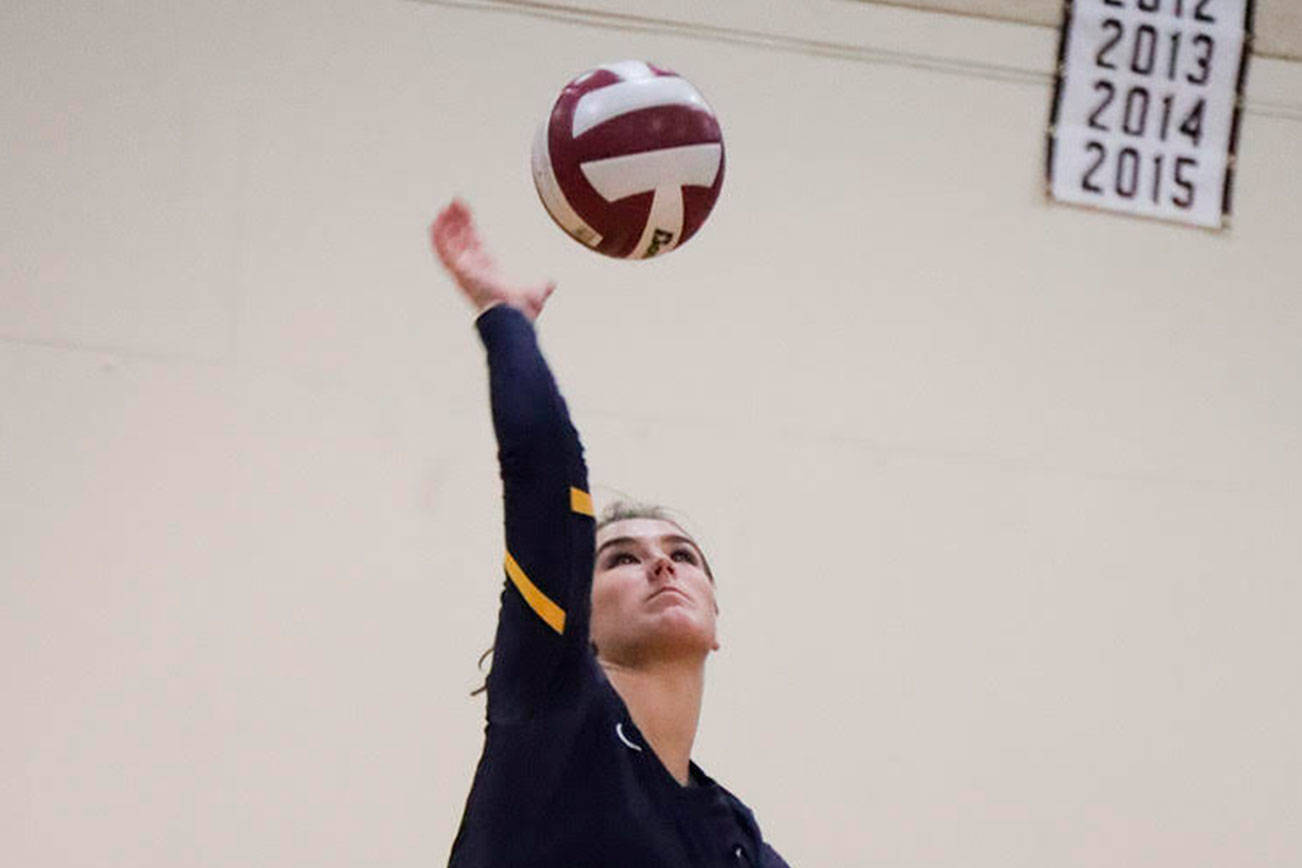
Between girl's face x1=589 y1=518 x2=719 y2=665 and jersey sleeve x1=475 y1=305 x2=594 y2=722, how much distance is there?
1.62ft

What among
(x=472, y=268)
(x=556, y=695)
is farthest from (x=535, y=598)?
(x=472, y=268)

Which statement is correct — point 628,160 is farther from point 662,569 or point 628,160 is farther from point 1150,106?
point 1150,106

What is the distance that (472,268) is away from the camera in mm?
2484

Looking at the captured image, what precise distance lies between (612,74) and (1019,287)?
9.12 ft

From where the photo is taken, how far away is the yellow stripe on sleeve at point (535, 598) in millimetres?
2346

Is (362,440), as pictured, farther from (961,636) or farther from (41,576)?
(961,636)

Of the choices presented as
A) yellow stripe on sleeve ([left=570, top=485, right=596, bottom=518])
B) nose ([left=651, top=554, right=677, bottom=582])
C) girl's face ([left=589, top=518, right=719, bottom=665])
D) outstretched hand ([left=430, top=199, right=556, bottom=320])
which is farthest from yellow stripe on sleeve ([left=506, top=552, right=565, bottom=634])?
nose ([left=651, top=554, right=677, bottom=582])

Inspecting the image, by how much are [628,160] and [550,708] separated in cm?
87

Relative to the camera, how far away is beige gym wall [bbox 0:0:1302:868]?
4.86 metres

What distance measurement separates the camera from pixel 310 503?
495 cm

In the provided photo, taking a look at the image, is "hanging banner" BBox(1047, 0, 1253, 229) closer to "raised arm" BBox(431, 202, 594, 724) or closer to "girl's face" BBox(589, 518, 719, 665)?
"girl's face" BBox(589, 518, 719, 665)

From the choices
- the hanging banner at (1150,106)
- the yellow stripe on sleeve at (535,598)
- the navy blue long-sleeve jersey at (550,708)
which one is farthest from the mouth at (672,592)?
the hanging banner at (1150,106)

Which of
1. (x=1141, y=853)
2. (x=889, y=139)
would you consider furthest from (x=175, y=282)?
(x=1141, y=853)

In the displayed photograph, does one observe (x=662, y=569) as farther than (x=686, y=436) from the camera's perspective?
No
